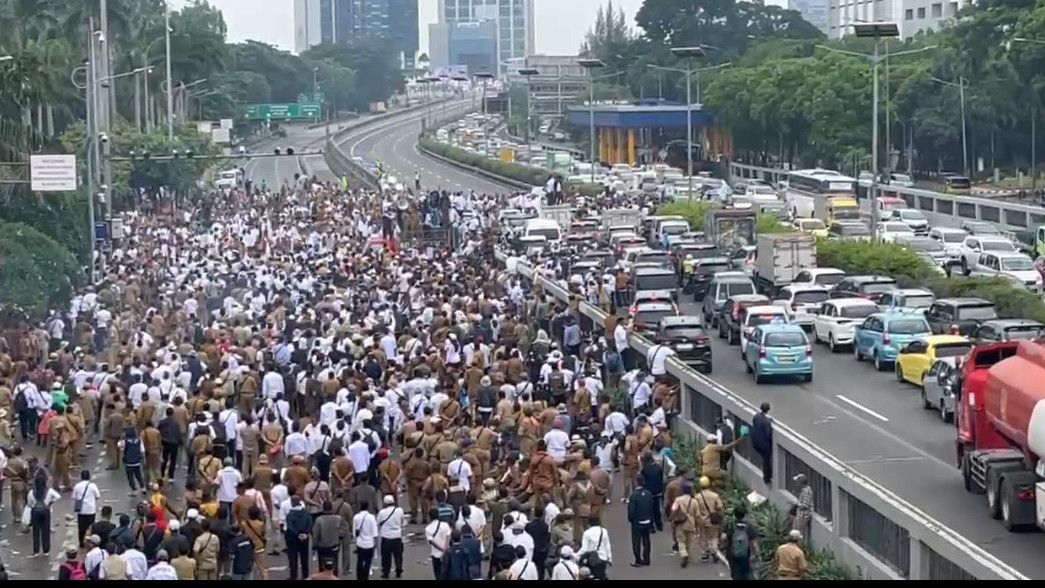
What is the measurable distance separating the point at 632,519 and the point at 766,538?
1539 mm

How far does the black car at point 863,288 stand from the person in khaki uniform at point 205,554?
24338mm

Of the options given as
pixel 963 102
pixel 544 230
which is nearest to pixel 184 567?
pixel 544 230

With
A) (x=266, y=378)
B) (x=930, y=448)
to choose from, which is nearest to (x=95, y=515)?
(x=266, y=378)

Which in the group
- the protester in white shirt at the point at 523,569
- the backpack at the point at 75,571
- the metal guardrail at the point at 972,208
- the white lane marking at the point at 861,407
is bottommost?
the white lane marking at the point at 861,407

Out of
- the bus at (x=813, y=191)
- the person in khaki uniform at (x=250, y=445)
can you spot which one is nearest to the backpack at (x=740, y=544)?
the person in khaki uniform at (x=250, y=445)

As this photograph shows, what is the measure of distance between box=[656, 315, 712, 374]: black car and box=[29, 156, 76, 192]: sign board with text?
1938cm

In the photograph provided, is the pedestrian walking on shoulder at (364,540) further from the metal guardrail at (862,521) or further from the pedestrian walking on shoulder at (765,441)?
the pedestrian walking on shoulder at (765,441)

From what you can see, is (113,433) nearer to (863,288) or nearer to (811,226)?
(863,288)

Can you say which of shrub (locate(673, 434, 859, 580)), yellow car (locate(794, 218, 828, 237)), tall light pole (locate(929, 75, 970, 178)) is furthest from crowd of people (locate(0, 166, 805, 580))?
tall light pole (locate(929, 75, 970, 178))

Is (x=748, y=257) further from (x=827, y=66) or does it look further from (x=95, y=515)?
(x=827, y=66)

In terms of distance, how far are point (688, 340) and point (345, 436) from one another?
12.2 meters

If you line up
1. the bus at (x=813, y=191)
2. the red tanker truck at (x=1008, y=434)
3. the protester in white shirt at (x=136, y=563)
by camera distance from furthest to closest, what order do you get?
the bus at (x=813, y=191), the red tanker truck at (x=1008, y=434), the protester in white shirt at (x=136, y=563)

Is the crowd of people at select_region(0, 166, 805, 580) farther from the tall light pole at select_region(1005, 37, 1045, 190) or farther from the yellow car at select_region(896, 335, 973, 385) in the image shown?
the tall light pole at select_region(1005, 37, 1045, 190)

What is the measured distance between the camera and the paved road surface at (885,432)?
2278 cm
